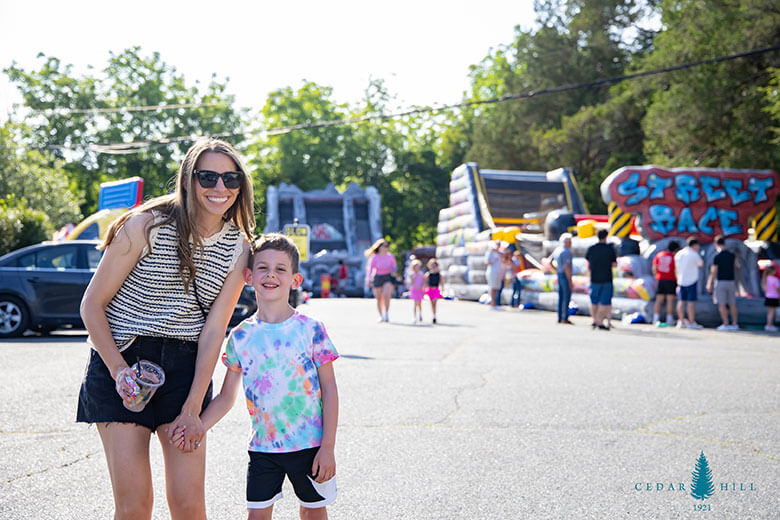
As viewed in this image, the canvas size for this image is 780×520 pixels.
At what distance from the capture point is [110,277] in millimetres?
3023

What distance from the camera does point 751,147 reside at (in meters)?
22.9

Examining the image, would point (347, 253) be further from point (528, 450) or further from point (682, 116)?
point (528, 450)

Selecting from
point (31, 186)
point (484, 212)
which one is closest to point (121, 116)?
point (31, 186)

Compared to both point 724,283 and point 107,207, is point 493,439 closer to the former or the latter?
point 724,283

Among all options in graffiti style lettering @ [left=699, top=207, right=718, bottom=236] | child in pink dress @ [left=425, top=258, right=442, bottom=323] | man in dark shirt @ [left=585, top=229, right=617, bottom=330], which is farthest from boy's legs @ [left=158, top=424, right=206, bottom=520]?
graffiti style lettering @ [left=699, top=207, right=718, bottom=236]

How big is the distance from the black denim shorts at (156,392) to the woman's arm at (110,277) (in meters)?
0.10

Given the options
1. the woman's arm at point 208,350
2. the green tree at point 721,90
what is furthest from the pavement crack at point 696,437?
the green tree at point 721,90

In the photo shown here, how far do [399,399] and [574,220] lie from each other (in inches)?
650

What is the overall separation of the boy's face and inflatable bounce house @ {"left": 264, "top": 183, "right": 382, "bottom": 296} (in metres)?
34.8

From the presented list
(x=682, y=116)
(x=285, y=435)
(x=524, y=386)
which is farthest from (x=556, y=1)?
(x=285, y=435)

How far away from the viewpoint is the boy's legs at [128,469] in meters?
2.92

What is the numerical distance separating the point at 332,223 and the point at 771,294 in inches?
1058

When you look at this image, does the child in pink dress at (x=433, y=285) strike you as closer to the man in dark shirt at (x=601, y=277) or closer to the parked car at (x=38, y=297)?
the man in dark shirt at (x=601, y=277)

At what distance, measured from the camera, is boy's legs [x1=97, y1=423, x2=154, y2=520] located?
2920 mm
